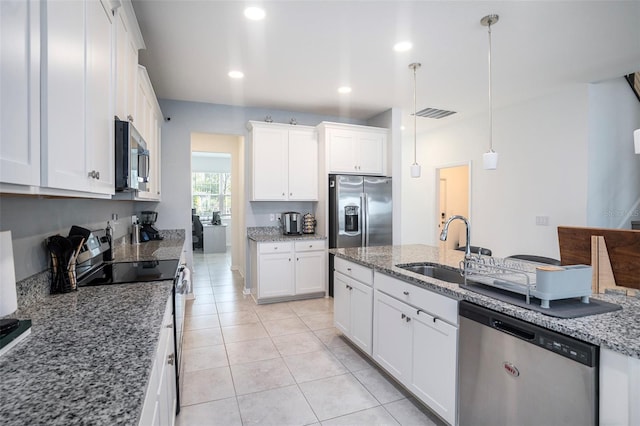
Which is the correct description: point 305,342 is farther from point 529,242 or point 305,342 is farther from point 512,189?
point 512,189

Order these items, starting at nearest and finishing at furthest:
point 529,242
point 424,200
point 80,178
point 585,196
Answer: point 80,178 < point 585,196 < point 529,242 < point 424,200

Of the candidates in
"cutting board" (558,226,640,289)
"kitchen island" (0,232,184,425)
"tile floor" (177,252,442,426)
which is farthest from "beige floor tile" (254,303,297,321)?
"cutting board" (558,226,640,289)

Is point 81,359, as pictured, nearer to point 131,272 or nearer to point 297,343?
point 131,272

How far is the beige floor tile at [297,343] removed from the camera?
9.66 feet

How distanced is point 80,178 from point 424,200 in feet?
19.6

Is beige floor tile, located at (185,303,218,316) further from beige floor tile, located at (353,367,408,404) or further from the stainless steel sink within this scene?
the stainless steel sink

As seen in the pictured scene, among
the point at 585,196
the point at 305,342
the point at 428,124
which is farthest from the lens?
the point at 428,124

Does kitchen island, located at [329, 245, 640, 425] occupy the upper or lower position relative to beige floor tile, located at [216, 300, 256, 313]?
upper

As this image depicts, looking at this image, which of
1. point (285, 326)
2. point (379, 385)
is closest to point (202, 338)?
point (285, 326)

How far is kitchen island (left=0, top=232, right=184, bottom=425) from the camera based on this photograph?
718mm

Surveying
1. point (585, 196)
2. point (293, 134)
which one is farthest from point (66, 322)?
point (585, 196)

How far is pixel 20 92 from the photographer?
85cm

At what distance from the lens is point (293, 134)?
4652 millimetres

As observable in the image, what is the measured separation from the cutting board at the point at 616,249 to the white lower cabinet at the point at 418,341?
0.69 m
